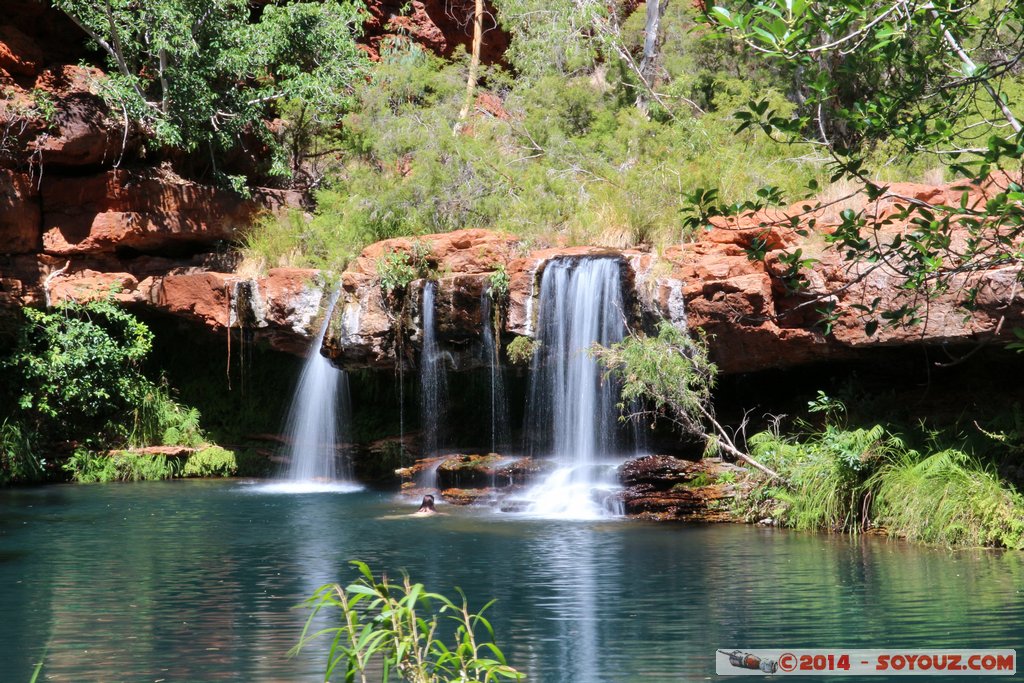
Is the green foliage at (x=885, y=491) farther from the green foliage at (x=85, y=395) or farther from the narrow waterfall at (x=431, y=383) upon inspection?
the green foliage at (x=85, y=395)

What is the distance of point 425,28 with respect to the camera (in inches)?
1084

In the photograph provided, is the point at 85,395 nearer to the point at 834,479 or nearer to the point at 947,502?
the point at 834,479

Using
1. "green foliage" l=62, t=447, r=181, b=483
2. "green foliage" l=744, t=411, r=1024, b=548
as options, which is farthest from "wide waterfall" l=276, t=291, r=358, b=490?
"green foliage" l=744, t=411, r=1024, b=548

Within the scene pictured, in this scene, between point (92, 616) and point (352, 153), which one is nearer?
point (92, 616)

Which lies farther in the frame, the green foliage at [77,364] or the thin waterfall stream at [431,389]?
the green foliage at [77,364]

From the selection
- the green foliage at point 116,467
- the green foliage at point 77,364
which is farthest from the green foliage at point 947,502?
the green foliage at point 77,364

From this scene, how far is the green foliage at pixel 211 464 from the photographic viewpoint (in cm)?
1977

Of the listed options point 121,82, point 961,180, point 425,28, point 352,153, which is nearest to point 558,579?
point 961,180

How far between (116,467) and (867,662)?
1528 centimetres

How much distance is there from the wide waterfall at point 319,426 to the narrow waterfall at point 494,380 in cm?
268

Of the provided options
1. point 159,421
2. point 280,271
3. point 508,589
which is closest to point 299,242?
point 280,271

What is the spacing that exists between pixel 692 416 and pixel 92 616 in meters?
8.21

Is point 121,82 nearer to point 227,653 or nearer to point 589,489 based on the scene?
point 589,489

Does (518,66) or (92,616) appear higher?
(518,66)
